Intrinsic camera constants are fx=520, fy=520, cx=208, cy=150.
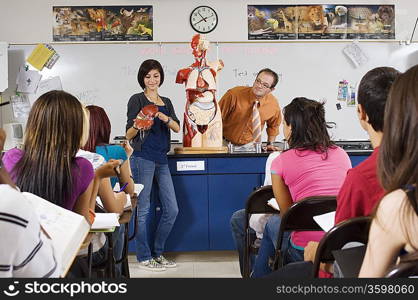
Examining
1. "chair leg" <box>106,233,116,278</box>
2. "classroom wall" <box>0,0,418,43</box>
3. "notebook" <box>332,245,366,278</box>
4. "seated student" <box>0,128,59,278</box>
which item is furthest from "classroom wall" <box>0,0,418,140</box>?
"seated student" <box>0,128,59,278</box>

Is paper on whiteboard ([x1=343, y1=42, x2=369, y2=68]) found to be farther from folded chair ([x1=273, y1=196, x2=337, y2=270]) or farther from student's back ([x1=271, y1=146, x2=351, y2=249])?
folded chair ([x1=273, y1=196, x2=337, y2=270])

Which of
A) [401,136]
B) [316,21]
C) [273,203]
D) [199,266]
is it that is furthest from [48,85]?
[401,136]

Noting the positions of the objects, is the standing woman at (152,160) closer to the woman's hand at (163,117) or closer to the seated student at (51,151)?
the woman's hand at (163,117)

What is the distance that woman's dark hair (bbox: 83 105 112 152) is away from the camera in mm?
2479

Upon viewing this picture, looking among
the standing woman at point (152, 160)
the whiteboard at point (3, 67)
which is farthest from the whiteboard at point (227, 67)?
the standing woman at point (152, 160)

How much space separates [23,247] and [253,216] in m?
1.73

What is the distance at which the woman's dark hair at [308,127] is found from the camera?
2197 mm

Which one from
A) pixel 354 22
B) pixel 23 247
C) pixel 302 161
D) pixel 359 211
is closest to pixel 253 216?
pixel 302 161

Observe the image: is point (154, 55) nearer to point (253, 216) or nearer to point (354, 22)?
point (354, 22)

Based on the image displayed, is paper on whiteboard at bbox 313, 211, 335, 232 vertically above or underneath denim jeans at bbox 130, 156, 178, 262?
above

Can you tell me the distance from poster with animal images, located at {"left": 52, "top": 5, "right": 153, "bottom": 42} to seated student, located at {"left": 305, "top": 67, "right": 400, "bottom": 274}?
377 cm

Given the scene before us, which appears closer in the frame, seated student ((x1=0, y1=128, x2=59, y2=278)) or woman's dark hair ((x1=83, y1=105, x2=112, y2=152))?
seated student ((x1=0, y1=128, x2=59, y2=278))

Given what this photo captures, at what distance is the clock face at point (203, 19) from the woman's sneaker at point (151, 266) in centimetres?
254

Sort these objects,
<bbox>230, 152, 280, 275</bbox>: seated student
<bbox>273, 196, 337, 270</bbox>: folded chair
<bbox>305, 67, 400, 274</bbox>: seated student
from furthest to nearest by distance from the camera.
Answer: <bbox>230, 152, 280, 275</bbox>: seated student, <bbox>273, 196, 337, 270</bbox>: folded chair, <bbox>305, 67, 400, 274</bbox>: seated student
